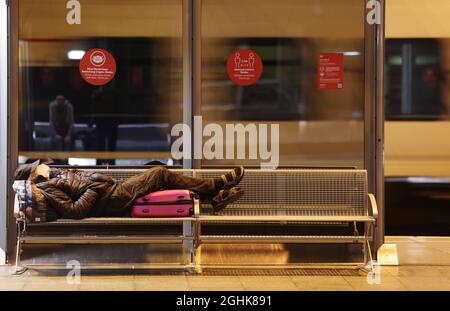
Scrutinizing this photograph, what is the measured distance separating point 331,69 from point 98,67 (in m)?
2.09

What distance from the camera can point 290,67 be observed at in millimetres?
7641

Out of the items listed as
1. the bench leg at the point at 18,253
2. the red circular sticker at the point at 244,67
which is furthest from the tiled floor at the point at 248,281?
the red circular sticker at the point at 244,67

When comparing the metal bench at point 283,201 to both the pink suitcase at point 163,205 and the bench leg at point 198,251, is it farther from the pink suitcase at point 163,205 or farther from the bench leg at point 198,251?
the pink suitcase at point 163,205

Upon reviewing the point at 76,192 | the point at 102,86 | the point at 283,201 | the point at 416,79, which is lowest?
the point at 283,201

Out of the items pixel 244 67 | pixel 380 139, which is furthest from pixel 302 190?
pixel 244 67

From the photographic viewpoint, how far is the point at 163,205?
22.5ft

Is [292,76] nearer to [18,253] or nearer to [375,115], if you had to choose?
[375,115]

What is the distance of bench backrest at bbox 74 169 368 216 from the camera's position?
24.2 feet

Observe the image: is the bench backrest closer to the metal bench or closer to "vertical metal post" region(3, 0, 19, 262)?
the metal bench

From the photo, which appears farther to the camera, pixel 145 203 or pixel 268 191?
pixel 268 191

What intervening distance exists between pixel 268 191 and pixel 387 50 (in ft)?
6.97
